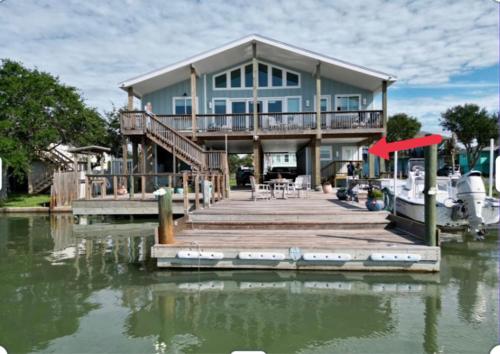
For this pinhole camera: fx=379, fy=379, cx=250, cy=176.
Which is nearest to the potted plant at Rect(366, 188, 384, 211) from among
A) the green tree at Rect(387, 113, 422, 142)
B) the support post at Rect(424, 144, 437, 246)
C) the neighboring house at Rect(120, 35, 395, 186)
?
the support post at Rect(424, 144, 437, 246)

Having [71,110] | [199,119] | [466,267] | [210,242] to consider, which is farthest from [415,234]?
[71,110]

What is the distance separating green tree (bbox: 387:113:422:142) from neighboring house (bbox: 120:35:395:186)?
30.9 metres

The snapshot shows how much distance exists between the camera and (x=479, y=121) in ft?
130

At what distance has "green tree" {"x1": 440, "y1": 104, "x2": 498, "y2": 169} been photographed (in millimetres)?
39312

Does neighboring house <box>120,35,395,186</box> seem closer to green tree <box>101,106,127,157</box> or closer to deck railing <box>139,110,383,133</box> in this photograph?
deck railing <box>139,110,383,133</box>

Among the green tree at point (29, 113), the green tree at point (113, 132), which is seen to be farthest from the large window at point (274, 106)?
the green tree at point (113, 132)

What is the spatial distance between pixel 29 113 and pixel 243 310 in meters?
22.0

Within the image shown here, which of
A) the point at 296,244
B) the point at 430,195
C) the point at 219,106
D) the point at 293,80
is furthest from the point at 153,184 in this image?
the point at 430,195

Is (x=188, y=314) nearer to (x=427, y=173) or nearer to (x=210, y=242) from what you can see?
(x=210, y=242)

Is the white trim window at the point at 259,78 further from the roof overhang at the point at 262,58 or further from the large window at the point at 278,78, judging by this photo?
the roof overhang at the point at 262,58

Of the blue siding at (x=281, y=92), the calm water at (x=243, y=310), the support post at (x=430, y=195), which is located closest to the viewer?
the calm water at (x=243, y=310)

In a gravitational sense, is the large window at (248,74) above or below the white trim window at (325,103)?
above

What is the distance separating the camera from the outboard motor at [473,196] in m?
8.28

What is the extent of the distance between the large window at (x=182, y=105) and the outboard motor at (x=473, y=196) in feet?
44.4
